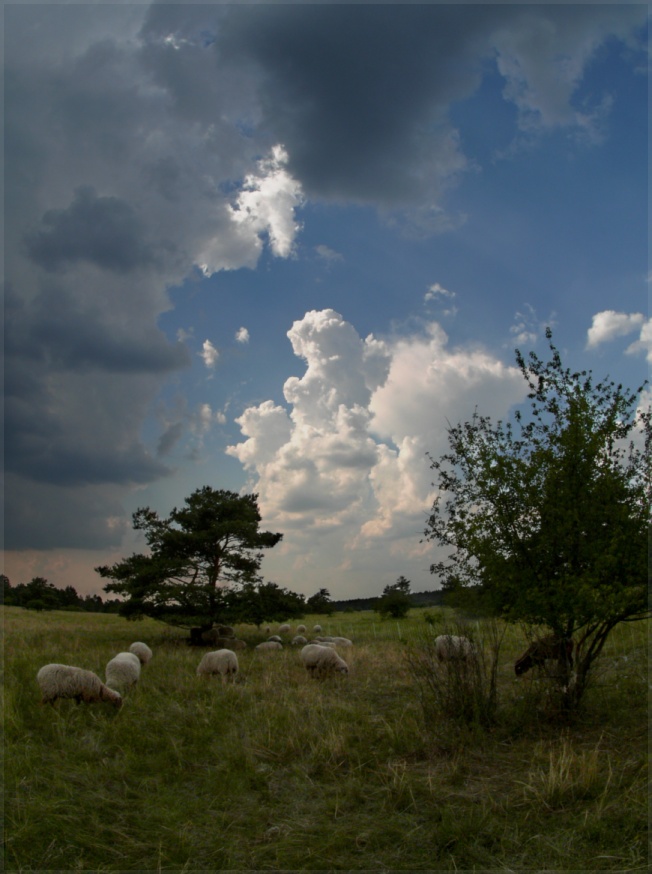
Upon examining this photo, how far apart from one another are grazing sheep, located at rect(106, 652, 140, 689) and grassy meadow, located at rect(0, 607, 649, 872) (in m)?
1.04

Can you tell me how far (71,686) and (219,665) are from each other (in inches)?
194

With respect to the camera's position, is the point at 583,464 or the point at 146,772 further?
the point at 583,464

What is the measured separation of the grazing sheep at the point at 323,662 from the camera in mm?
16500

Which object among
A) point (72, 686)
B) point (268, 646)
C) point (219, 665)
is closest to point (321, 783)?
point (72, 686)

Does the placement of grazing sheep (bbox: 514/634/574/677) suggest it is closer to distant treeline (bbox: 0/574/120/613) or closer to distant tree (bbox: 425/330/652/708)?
distant tree (bbox: 425/330/652/708)

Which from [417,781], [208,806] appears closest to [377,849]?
[417,781]

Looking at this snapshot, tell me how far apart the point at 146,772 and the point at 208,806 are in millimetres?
1906

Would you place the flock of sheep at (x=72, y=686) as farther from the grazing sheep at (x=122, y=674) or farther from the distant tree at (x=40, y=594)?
the distant tree at (x=40, y=594)

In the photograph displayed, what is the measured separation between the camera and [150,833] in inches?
265

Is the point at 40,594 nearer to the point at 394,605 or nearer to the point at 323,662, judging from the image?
the point at 394,605

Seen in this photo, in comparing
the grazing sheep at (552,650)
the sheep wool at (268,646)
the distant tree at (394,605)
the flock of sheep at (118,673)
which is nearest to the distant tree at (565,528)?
the grazing sheep at (552,650)

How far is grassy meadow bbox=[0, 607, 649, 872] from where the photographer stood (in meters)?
6.15

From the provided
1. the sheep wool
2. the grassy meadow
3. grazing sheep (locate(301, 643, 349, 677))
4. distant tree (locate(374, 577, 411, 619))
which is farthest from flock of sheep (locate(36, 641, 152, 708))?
distant tree (locate(374, 577, 411, 619))

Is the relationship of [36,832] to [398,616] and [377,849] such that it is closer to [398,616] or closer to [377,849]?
[377,849]
